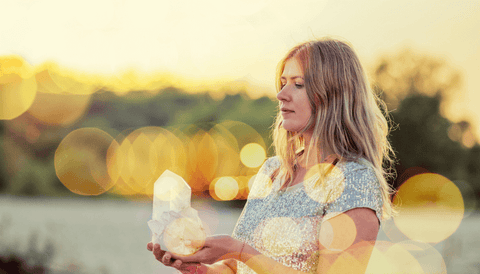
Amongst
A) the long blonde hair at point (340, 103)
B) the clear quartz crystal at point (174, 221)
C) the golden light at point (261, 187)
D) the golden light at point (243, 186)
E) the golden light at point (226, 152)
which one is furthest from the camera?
the golden light at point (226, 152)

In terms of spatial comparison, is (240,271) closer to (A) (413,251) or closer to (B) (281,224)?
(B) (281,224)

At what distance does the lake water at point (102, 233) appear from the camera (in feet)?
21.2

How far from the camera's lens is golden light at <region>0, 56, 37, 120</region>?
15.1 meters

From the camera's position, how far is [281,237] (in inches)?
72.8

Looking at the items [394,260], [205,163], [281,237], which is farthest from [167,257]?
[205,163]

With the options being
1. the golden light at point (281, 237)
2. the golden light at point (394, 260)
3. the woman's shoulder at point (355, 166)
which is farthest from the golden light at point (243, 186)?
the woman's shoulder at point (355, 166)

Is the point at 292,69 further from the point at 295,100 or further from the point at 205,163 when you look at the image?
the point at 205,163

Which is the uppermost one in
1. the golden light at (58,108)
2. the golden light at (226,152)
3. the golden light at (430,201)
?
the golden light at (58,108)

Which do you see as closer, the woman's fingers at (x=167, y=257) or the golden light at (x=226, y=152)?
the woman's fingers at (x=167, y=257)

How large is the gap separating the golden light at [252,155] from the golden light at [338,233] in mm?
8944

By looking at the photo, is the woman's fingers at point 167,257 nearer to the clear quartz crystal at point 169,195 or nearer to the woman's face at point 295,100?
the clear quartz crystal at point 169,195

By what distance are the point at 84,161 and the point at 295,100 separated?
1597 cm

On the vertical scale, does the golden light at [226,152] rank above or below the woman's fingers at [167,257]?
below

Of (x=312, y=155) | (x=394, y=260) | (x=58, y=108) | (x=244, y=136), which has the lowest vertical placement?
(x=394, y=260)
